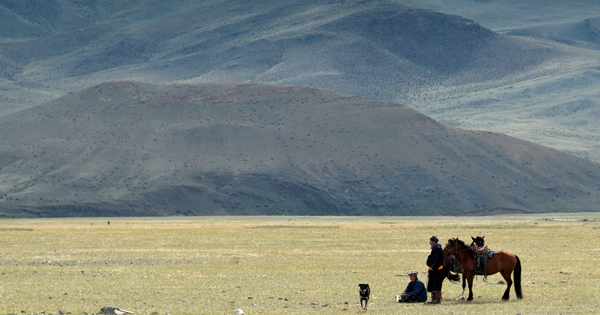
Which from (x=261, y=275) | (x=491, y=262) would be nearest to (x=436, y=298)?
(x=491, y=262)

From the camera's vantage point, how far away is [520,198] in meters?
112

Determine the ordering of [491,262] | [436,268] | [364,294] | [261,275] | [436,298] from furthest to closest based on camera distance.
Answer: [261,275]
[491,262]
[436,298]
[436,268]
[364,294]

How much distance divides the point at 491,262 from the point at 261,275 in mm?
10158

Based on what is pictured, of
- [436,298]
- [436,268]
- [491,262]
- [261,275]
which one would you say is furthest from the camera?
[261,275]

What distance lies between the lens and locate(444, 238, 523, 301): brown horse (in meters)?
22.3

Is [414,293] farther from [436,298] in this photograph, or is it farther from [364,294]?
[364,294]

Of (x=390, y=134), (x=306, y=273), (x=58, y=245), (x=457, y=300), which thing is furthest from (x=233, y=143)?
(x=457, y=300)

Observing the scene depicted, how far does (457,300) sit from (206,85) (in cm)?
12860

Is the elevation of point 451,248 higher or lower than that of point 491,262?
higher

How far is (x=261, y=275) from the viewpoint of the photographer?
29953 mm

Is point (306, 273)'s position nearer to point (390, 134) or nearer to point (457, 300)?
point (457, 300)

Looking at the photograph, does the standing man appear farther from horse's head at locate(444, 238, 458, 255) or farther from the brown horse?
the brown horse

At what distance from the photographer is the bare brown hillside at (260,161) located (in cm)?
10631

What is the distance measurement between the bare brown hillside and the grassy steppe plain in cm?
5265
